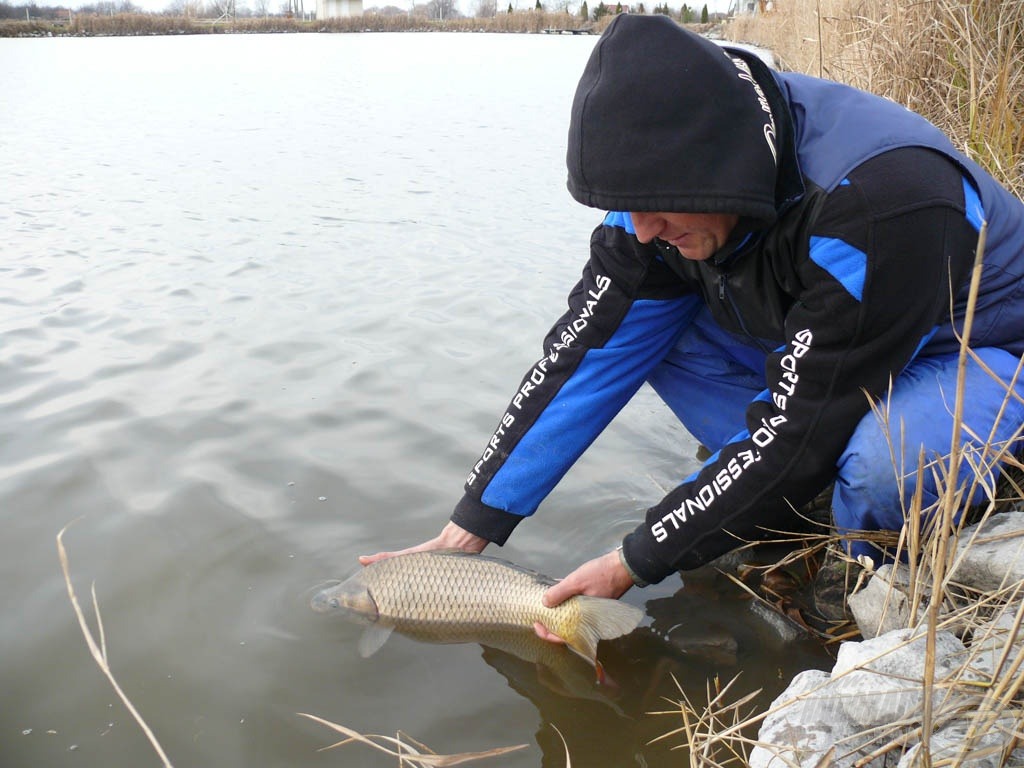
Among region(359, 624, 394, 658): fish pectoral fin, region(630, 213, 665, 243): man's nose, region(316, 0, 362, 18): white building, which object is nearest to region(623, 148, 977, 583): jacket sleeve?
region(630, 213, 665, 243): man's nose

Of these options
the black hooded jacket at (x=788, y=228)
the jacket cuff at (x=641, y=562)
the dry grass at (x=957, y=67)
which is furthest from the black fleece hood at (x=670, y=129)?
the dry grass at (x=957, y=67)

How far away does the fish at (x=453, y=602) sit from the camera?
9.21 ft

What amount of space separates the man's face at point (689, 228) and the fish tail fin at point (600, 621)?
0.98m

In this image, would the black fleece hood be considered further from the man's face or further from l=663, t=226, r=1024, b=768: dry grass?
l=663, t=226, r=1024, b=768: dry grass

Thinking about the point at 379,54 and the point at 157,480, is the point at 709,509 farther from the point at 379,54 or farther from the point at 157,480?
the point at 379,54

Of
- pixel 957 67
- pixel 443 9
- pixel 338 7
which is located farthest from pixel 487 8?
pixel 957 67

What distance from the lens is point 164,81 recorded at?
20094 millimetres

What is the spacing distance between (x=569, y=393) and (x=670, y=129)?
3.82 feet

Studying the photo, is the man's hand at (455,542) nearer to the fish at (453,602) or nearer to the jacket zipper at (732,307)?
the fish at (453,602)

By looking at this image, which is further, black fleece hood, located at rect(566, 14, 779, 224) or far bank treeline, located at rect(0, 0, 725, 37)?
far bank treeline, located at rect(0, 0, 725, 37)

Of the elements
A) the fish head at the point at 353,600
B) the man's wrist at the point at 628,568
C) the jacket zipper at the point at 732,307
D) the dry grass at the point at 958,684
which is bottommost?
the fish head at the point at 353,600

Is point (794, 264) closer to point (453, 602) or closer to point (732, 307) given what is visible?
point (732, 307)

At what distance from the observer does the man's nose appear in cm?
231

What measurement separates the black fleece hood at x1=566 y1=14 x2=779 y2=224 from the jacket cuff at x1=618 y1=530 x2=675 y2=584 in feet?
3.11
